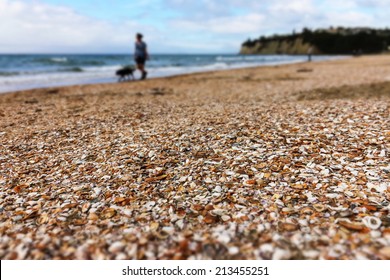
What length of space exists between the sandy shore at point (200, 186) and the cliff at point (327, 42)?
10569cm

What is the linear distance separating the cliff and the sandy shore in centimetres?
10569

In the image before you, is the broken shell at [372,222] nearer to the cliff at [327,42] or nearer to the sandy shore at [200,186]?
the sandy shore at [200,186]

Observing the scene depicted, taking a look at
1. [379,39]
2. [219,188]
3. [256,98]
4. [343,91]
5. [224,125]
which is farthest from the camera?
[379,39]

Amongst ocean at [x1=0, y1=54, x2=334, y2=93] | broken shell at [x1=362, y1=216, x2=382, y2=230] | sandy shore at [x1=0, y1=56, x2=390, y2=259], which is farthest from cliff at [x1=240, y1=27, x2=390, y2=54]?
broken shell at [x1=362, y1=216, x2=382, y2=230]

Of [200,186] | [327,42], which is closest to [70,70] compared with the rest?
[200,186]

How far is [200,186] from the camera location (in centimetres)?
557

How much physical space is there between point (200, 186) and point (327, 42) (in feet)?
484

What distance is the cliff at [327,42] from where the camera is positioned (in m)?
121
